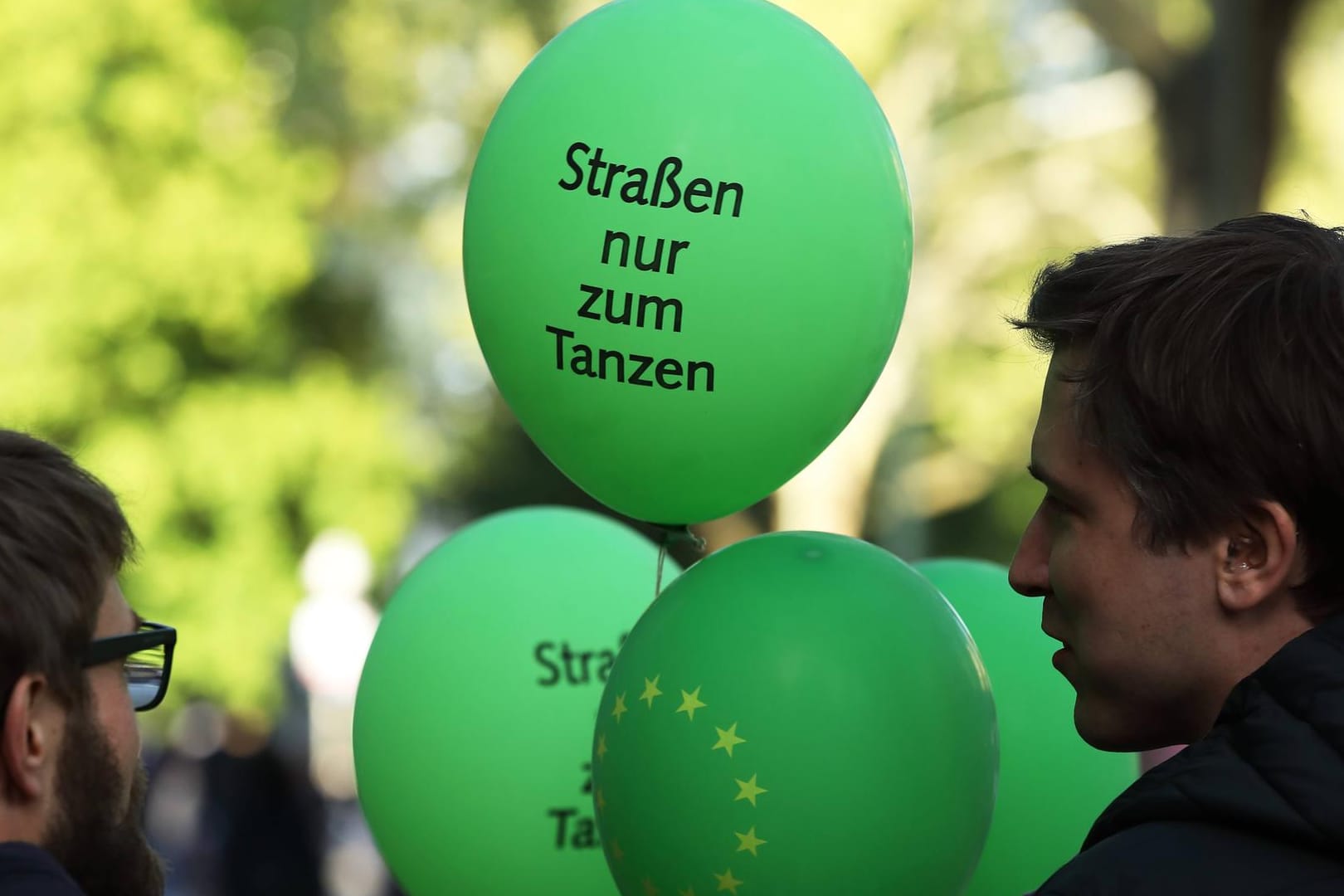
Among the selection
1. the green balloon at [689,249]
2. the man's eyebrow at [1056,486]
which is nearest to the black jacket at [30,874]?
→ the green balloon at [689,249]

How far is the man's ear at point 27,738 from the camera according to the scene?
1774 millimetres

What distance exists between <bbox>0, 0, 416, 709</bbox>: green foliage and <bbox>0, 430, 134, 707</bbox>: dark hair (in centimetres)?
980

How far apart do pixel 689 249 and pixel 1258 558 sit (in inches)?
35.2

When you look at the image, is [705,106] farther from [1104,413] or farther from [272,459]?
[272,459]

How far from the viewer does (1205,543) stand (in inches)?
63.4

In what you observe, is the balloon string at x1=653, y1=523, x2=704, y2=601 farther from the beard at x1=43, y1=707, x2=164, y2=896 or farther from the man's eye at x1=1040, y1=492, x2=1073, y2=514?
the beard at x1=43, y1=707, x2=164, y2=896

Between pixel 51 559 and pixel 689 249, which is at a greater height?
pixel 689 249

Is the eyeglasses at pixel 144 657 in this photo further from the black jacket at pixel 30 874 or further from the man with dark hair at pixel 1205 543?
the man with dark hair at pixel 1205 543

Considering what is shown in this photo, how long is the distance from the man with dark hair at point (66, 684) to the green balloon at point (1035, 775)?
4.42 feet

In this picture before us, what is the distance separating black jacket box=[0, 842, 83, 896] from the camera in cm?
166

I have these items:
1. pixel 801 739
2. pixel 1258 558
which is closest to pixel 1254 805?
pixel 1258 558

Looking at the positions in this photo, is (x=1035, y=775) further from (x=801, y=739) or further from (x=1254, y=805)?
(x=1254, y=805)

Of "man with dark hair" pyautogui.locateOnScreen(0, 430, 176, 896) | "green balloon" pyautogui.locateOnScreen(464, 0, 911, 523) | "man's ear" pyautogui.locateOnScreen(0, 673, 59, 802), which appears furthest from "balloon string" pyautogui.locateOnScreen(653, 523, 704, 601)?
"man's ear" pyautogui.locateOnScreen(0, 673, 59, 802)

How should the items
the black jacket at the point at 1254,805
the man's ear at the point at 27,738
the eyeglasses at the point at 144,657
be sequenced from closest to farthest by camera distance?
the black jacket at the point at 1254,805 < the man's ear at the point at 27,738 < the eyeglasses at the point at 144,657
